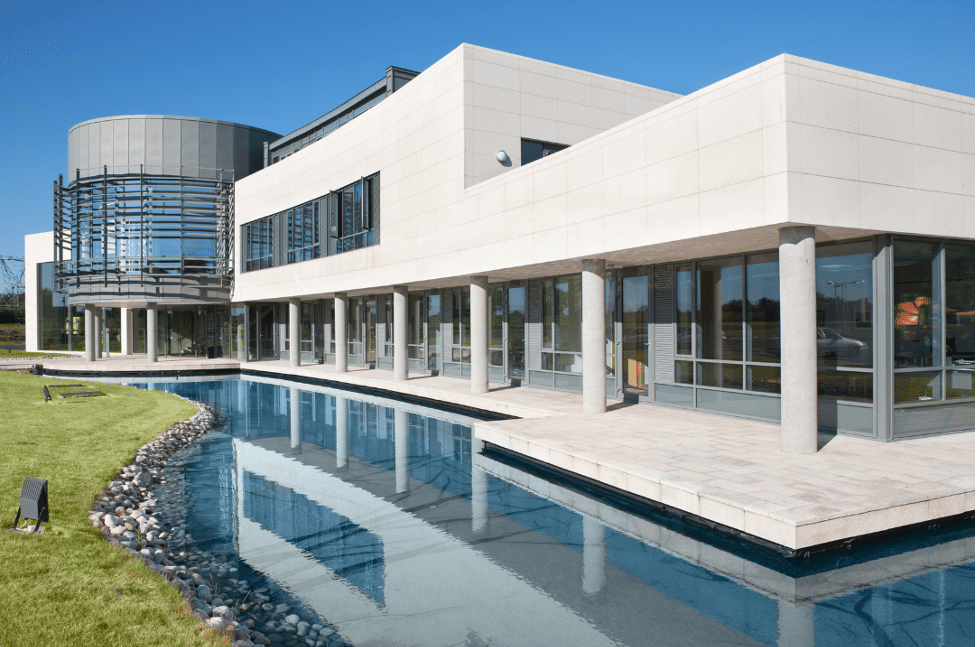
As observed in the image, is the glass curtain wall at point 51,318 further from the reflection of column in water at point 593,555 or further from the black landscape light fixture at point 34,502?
the reflection of column in water at point 593,555

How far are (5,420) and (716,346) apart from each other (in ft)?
52.9

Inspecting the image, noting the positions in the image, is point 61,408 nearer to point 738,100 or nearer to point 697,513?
point 697,513

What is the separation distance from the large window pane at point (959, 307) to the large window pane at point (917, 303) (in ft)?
0.91

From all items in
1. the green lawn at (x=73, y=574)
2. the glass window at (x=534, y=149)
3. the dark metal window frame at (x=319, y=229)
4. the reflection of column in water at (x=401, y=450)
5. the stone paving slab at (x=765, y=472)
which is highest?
A: the glass window at (x=534, y=149)

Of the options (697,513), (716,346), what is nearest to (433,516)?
(697,513)

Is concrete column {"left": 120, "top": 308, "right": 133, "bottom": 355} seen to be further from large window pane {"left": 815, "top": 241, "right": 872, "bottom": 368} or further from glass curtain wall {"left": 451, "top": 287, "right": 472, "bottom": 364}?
large window pane {"left": 815, "top": 241, "right": 872, "bottom": 368}

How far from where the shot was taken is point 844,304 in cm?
1188

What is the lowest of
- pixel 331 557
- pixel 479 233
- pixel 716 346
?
pixel 331 557

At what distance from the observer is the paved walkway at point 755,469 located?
23.7ft

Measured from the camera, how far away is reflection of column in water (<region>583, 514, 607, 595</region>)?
6871mm

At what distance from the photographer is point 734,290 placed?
1394 cm

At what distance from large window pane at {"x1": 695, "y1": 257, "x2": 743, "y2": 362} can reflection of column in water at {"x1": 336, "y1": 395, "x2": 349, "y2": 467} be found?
8.21 metres

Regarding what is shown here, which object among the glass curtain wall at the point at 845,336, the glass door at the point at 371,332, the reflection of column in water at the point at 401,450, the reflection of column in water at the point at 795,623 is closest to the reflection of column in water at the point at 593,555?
the reflection of column in water at the point at 795,623

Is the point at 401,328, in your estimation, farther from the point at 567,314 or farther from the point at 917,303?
the point at 917,303
